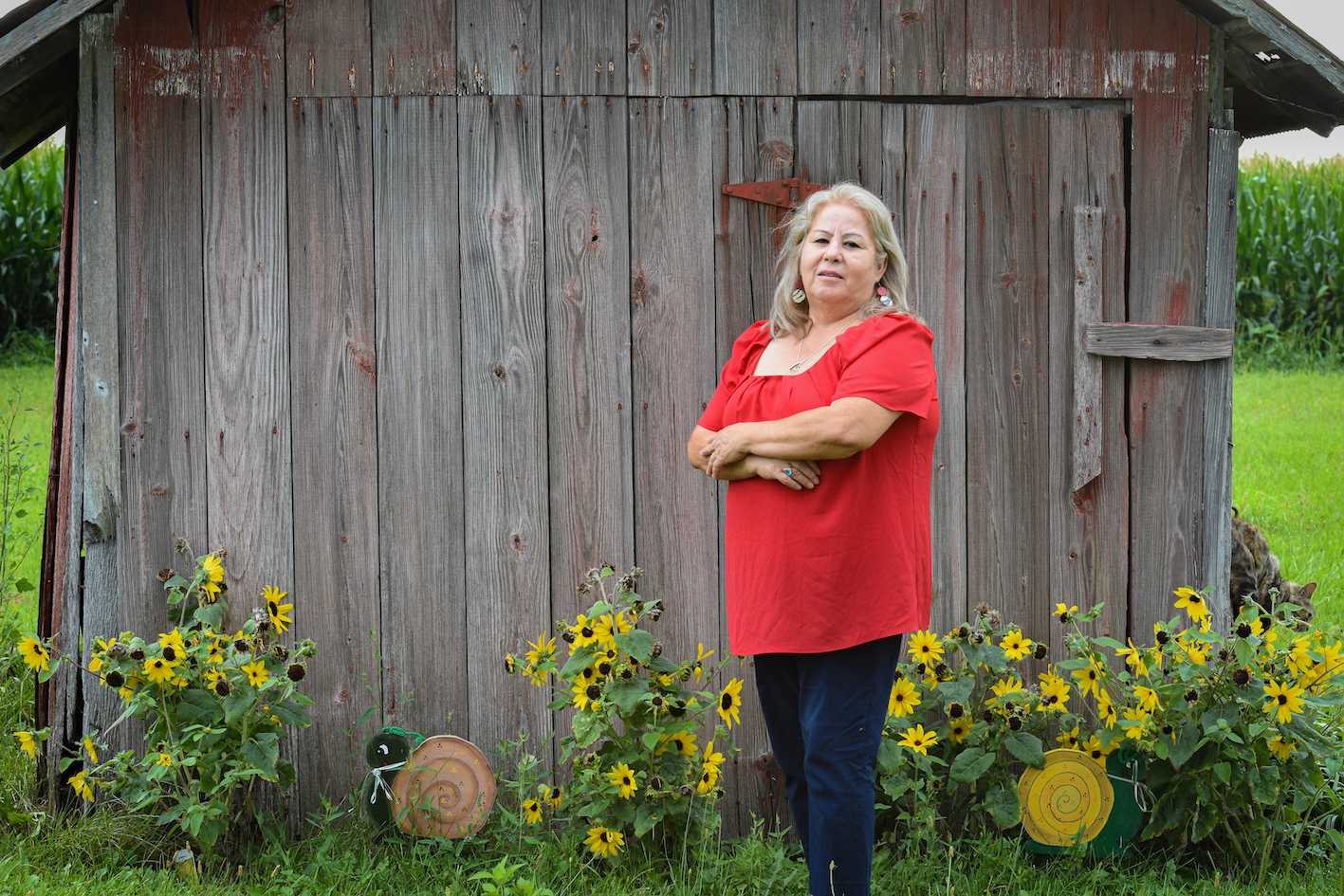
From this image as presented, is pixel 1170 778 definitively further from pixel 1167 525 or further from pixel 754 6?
pixel 754 6

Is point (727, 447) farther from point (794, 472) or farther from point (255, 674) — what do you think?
point (255, 674)

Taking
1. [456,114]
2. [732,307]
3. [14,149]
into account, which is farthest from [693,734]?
[14,149]

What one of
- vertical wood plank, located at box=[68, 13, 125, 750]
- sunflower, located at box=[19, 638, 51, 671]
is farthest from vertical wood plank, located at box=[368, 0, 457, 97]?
sunflower, located at box=[19, 638, 51, 671]

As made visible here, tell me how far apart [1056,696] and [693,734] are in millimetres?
1269

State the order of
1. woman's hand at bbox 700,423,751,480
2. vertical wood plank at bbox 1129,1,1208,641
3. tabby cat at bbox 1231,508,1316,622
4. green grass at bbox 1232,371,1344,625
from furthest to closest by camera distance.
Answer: green grass at bbox 1232,371,1344,625, tabby cat at bbox 1231,508,1316,622, vertical wood plank at bbox 1129,1,1208,641, woman's hand at bbox 700,423,751,480

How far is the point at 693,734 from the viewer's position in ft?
10.3

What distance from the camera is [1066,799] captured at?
3.33 meters

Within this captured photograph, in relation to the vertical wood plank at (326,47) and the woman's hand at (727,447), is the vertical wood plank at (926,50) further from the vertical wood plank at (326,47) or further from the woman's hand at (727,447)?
the vertical wood plank at (326,47)

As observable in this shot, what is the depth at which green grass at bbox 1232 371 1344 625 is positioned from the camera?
6.86 m

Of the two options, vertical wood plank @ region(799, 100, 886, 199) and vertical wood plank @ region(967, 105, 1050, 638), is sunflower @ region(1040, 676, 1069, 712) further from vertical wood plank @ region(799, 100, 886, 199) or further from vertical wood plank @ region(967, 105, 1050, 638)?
vertical wood plank @ region(799, 100, 886, 199)

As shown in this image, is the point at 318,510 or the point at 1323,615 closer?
the point at 318,510

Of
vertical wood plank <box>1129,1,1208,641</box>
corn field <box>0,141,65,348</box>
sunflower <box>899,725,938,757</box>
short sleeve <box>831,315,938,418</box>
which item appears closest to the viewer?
short sleeve <box>831,315,938,418</box>

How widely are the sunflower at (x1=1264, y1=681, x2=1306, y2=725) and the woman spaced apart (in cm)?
120

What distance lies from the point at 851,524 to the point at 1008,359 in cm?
139
